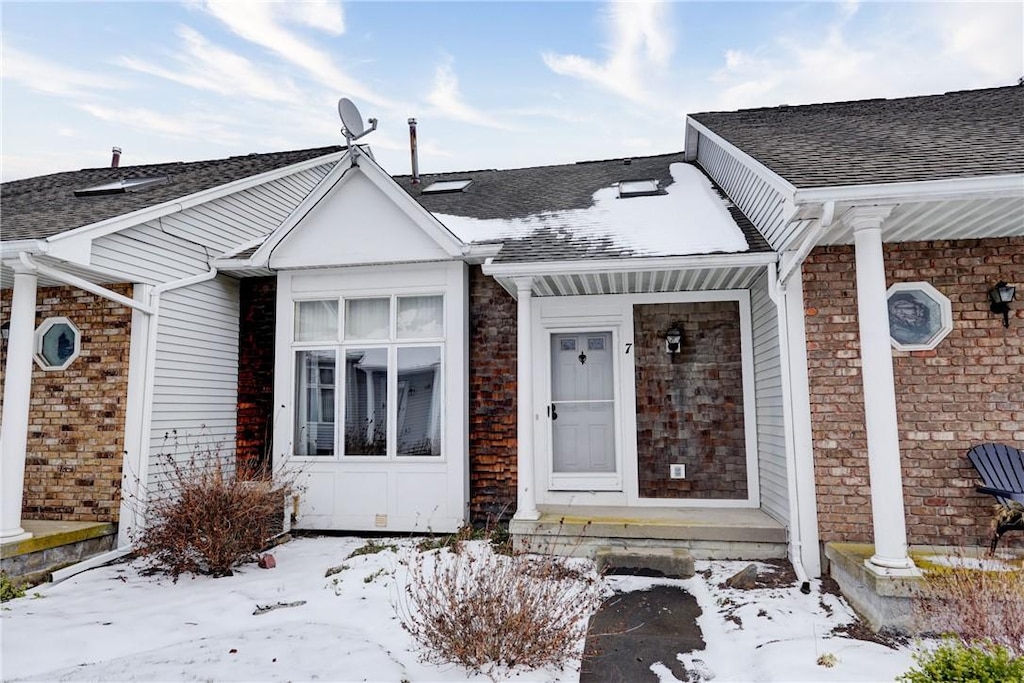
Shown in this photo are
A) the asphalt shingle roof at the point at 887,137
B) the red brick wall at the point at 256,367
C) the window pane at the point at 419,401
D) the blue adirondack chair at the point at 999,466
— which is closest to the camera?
the asphalt shingle roof at the point at 887,137

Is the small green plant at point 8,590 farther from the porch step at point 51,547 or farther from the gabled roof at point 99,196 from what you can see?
the gabled roof at point 99,196

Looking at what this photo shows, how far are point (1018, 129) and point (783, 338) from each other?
8.71 ft

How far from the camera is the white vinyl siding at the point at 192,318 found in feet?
19.1

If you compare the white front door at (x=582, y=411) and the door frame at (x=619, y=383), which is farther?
the white front door at (x=582, y=411)

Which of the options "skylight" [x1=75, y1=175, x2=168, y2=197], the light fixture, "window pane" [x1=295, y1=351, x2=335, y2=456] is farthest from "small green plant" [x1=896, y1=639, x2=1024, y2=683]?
"skylight" [x1=75, y1=175, x2=168, y2=197]

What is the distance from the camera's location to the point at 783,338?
495 centimetres

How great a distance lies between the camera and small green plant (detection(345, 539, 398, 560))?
5492 millimetres

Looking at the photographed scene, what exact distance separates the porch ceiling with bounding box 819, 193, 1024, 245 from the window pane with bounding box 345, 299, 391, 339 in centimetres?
463

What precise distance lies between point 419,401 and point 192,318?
9.29ft


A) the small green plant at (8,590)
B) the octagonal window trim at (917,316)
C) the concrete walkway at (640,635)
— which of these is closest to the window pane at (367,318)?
the small green plant at (8,590)

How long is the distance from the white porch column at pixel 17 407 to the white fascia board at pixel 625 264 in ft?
14.0

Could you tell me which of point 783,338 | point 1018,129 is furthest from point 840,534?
point 1018,129

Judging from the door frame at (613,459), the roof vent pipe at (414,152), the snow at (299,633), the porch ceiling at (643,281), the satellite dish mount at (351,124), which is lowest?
the snow at (299,633)

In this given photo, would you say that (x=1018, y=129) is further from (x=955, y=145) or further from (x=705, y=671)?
(x=705, y=671)
